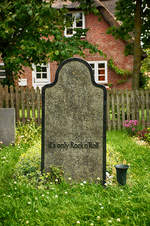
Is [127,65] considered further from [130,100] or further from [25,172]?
[25,172]

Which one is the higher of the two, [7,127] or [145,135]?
[7,127]

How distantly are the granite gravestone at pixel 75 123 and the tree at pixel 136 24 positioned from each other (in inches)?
332

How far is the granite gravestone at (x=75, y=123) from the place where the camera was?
13.0 ft

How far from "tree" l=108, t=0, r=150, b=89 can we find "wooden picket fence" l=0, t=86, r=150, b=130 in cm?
263

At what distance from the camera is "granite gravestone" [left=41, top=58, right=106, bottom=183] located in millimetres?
3977

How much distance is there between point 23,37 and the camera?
879 centimetres

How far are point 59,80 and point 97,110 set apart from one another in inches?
28.6

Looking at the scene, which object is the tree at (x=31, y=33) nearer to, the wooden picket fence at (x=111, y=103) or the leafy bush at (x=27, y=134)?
the wooden picket fence at (x=111, y=103)

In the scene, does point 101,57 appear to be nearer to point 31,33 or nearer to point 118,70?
point 118,70

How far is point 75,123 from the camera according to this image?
401 cm

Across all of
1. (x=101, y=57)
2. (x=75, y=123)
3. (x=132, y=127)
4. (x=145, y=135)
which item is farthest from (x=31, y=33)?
(x=101, y=57)

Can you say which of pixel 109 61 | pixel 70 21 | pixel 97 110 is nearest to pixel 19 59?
pixel 70 21

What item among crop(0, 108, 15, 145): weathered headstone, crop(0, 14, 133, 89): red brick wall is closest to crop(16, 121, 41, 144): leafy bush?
crop(0, 108, 15, 145): weathered headstone

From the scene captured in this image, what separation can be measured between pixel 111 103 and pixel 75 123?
231 inches
